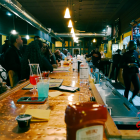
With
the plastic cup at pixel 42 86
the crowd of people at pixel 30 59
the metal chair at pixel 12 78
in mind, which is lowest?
the metal chair at pixel 12 78

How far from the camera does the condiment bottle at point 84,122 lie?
44 cm

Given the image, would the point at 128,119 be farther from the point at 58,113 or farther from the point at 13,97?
the point at 13,97

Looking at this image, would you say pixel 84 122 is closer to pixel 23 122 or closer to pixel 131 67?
pixel 23 122

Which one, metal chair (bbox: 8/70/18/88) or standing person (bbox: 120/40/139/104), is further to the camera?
standing person (bbox: 120/40/139/104)

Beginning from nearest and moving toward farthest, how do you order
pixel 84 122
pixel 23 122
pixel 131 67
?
pixel 84 122 → pixel 23 122 → pixel 131 67

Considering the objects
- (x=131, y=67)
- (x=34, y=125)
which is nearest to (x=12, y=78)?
(x=34, y=125)

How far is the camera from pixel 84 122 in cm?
44

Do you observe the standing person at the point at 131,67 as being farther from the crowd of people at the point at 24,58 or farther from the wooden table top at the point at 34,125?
the wooden table top at the point at 34,125

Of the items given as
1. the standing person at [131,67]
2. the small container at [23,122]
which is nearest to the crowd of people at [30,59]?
the standing person at [131,67]

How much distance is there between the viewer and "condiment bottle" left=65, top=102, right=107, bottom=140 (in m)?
0.44

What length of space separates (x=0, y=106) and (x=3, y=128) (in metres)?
0.37

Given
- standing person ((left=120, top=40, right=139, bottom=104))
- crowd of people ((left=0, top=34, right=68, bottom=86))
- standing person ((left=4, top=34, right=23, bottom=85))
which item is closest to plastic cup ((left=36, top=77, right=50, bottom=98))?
crowd of people ((left=0, top=34, right=68, bottom=86))

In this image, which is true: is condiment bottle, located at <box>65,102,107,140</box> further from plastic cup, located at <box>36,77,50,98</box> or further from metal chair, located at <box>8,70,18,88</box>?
metal chair, located at <box>8,70,18,88</box>

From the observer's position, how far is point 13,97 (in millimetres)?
1298
